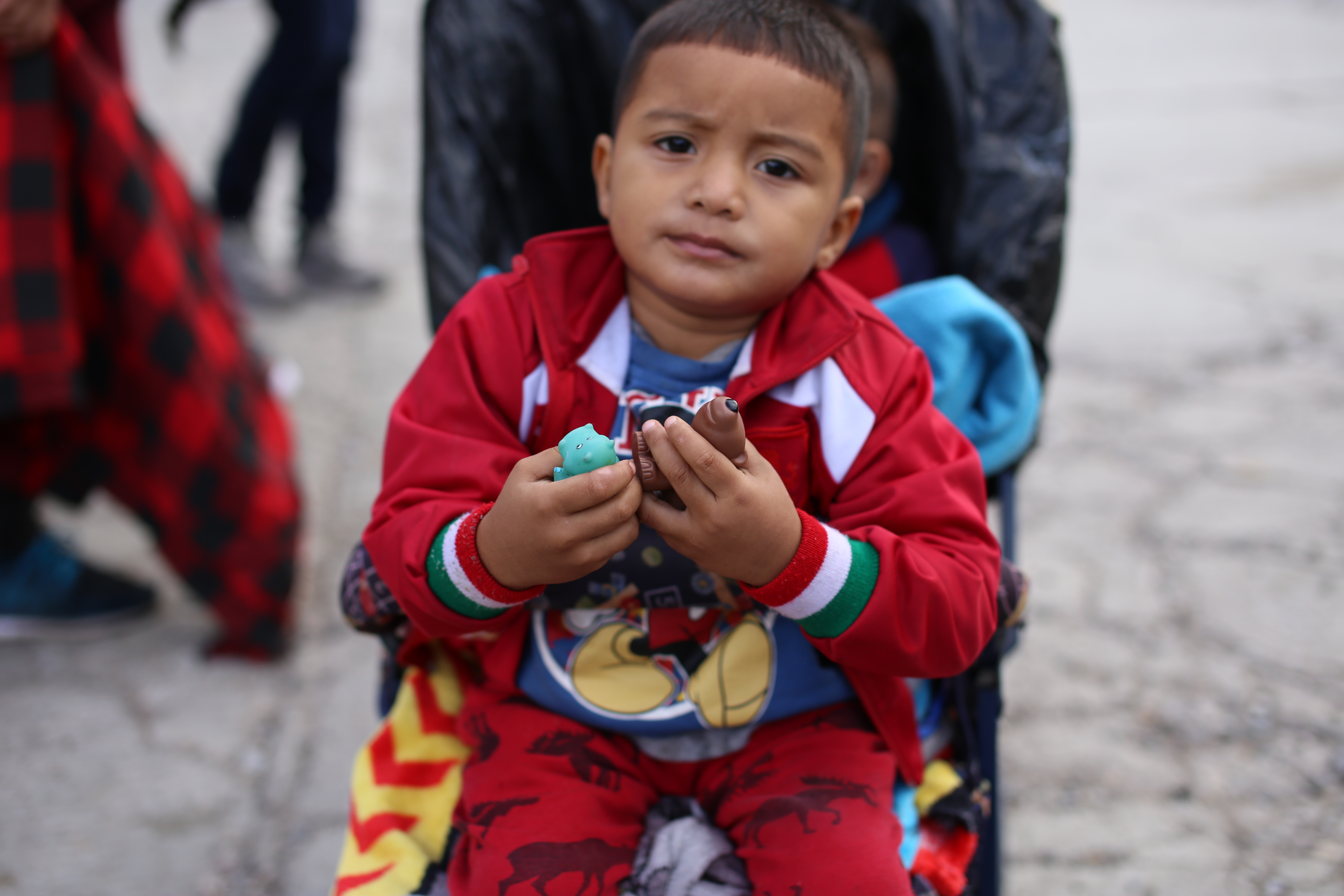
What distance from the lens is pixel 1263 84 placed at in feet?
19.6

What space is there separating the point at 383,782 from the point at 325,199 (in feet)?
9.51

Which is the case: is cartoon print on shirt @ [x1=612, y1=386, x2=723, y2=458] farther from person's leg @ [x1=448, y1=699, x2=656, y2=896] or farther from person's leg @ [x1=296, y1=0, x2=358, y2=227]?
person's leg @ [x1=296, y1=0, x2=358, y2=227]

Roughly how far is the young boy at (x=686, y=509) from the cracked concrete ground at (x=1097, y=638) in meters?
0.89

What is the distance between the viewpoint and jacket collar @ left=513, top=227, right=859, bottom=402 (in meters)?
1.17

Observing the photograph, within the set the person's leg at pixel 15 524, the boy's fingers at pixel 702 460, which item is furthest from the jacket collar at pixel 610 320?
the person's leg at pixel 15 524

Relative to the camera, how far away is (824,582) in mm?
1015

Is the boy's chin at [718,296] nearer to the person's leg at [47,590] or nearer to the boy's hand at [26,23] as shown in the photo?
the boy's hand at [26,23]

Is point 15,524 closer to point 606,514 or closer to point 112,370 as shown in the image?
point 112,370

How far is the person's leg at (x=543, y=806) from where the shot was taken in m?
1.07

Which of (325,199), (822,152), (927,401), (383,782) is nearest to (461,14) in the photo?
(822,152)

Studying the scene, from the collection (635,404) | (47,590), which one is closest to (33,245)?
(47,590)

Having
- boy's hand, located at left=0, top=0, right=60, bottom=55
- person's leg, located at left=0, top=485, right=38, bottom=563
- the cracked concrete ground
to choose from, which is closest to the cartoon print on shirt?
the cracked concrete ground

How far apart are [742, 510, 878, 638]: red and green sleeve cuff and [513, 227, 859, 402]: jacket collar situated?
0.20 m

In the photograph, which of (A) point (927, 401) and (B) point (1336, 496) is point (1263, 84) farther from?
(A) point (927, 401)
